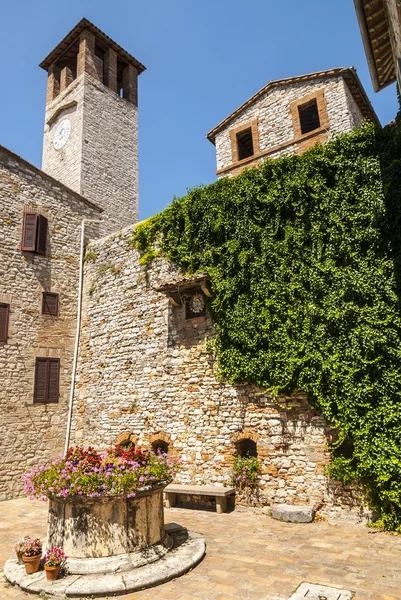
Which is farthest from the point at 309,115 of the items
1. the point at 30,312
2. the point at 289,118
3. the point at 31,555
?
the point at 31,555

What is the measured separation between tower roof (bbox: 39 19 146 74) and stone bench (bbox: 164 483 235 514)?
2197cm

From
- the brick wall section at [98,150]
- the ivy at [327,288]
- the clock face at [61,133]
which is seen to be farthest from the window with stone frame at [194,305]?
the clock face at [61,133]

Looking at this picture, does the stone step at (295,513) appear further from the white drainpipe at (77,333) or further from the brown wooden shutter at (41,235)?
the brown wooden shutter at (41,235)

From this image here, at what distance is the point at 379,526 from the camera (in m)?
6.96

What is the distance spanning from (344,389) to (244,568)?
3.49 metres

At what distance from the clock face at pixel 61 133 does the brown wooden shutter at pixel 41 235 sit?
29.0ft

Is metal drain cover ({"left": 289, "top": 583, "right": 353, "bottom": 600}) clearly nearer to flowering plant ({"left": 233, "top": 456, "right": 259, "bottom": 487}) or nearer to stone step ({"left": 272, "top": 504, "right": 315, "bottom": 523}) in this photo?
stone step ({"left": 272, "top": 504, "right": 315, "bottom": 523})

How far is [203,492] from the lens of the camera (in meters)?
8.44

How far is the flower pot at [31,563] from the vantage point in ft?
17.2

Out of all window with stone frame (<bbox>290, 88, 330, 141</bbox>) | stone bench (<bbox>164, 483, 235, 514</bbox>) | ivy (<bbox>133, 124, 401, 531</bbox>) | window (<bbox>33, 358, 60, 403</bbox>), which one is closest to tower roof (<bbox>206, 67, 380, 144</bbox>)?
window with stone frame (<bbox>290, 88, 330, 141</bbox>)

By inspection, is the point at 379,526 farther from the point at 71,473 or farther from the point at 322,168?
the point at 322,168

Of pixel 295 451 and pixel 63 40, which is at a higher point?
pixel 63 40

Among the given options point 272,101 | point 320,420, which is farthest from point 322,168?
point 272,101

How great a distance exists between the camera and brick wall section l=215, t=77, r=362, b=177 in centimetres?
1253
